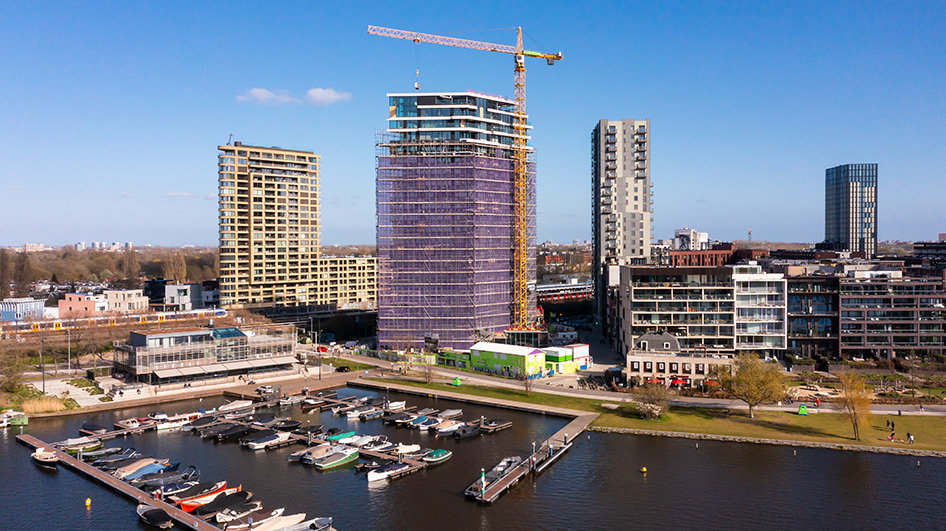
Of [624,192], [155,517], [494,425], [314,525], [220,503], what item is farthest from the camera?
[624,192]

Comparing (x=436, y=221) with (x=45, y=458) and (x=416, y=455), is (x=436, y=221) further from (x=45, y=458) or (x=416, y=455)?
(x=45, y=458)

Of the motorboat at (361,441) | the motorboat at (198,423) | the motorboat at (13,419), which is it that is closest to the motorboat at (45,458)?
the motorboat at (198,423)

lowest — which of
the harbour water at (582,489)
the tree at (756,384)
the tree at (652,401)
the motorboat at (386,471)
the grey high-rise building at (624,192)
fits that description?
the harbour water at (582,489)


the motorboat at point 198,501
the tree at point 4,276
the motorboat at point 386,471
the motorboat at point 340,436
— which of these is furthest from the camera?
the tree at point 4,276

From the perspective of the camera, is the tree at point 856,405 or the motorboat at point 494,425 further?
the motorboat at point 494,425

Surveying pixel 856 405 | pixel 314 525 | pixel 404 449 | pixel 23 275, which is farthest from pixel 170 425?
pixel 23 275

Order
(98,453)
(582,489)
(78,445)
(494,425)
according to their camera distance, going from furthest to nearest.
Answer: (494,425) → (78,445) → (98,453) → (582,489)

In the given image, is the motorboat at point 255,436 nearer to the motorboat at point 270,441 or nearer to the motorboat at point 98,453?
the motorboat at point 270,441

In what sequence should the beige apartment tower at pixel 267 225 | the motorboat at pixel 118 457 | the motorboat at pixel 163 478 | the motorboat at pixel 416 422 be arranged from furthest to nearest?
the beige apartment tower at pixel 267 225
the motorboat at pixel 416 422
the motorboat at pixel 118 457
the motorboat at pixel 163 478
